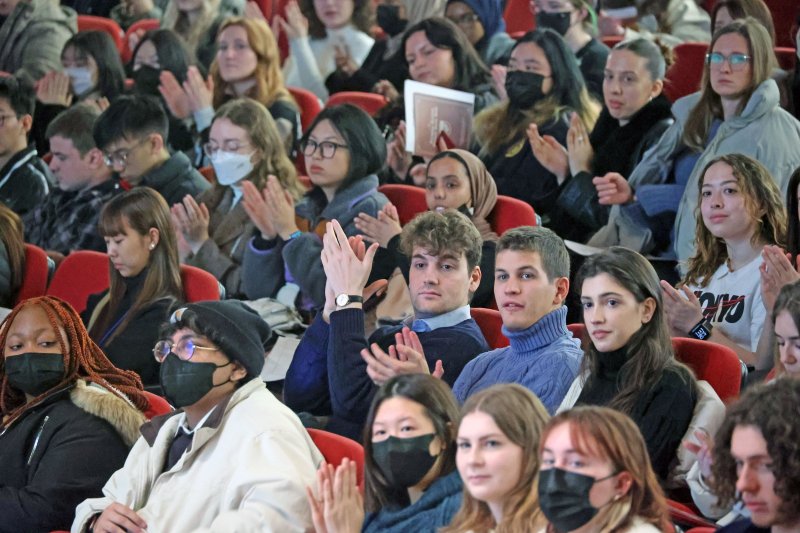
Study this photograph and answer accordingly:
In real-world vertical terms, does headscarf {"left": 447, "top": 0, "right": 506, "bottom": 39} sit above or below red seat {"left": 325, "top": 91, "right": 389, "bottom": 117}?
above

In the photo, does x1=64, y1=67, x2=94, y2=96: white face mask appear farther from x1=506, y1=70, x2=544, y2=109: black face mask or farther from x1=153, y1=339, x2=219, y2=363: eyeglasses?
x1=153, y1=339, x2=219, y2=363: eyeglasses

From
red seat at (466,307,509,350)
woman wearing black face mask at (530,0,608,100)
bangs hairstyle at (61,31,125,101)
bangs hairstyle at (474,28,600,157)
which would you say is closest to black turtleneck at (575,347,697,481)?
red seat at (466,307,509,350)

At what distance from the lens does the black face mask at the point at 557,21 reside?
669 centimetres

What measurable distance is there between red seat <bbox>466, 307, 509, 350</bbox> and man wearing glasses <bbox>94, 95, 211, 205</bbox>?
197 centimetres

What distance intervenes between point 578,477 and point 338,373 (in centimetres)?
140

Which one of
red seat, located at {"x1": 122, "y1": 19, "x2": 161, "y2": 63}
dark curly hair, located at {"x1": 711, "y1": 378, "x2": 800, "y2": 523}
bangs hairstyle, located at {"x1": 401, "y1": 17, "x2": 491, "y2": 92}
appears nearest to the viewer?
dark curly hair, located at {"x1": 711, "y1": 378, "x2": 800, "y2": 523}

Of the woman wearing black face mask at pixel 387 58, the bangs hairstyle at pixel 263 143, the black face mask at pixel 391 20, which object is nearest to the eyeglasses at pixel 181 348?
the bangs hairstyle at pixel 263 143

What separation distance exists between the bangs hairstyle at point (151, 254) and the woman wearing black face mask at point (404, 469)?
1822 mm

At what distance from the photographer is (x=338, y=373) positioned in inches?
163

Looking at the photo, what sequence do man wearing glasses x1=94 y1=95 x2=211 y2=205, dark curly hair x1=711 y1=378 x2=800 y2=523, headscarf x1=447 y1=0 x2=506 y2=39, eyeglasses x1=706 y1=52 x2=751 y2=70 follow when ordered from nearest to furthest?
1. dark curly hair x1=711 y1=378 x2=800 y2=523
2. eyeglasses x1=706 y1=52 x2=751 y2=70
3. man wearing glasses x1=94 y1=95 x2=211 y2=205
4. headscarf x1=447 y1=0 x2=506 y2=39

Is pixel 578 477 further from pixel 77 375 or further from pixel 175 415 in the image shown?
pixel 77 375

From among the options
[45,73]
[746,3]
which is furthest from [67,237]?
[746,3]

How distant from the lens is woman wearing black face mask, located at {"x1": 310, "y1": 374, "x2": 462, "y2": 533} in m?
3.26

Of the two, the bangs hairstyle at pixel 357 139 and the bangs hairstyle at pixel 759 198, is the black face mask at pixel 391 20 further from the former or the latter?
the bangs hairstyle at pixel 759 198
